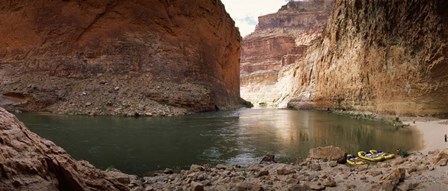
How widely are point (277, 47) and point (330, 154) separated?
320ft

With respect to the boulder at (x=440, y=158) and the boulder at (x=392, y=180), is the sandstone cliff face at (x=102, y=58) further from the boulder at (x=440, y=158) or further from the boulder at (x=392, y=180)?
the boulder at (x=392, y=180)

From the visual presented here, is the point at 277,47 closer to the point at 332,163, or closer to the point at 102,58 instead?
the point at 102,58

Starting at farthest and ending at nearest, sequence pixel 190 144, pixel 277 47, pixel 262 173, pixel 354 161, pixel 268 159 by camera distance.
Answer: pixel 277 47
pixel 190 144
pixel 268 159
pixel 354 161
pixel 262 173

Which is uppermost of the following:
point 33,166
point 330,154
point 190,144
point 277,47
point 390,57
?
point 277,47

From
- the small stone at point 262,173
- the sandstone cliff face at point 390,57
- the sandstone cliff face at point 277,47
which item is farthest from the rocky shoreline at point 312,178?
the sandstone cliff face at point 277,47

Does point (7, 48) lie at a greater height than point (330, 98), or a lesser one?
greater

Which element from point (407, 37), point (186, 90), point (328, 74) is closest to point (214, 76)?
point (186, 90)

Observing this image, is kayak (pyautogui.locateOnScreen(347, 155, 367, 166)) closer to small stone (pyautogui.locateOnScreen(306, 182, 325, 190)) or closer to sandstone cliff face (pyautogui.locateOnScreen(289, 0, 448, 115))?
small stone (pyautogui.locateOnScreen(306, 182, 325, 190))

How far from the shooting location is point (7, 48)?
990 inches

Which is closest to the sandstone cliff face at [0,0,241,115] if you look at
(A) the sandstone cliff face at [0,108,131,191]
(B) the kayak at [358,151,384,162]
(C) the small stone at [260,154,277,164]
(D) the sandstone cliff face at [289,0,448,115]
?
(D) the sandstone cliff face at [289,0,448,115]

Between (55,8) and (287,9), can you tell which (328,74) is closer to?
(55,8)

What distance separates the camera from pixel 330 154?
7539 millimetres

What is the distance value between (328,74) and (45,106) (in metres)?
25.8

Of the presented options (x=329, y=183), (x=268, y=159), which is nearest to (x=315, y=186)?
(x=329, y=183)
